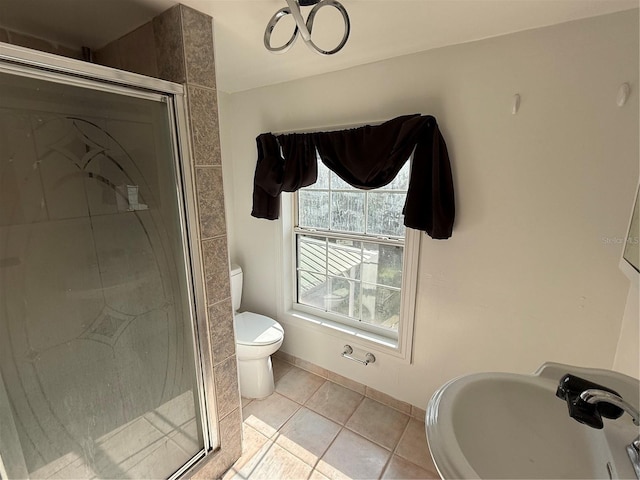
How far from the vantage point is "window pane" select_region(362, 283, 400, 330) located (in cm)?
185

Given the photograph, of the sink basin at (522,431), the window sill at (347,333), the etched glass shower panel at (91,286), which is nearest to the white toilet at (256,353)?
the window sill at (347,333)

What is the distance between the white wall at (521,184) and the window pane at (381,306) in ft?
0.65

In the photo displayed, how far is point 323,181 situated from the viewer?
1973 millimetres

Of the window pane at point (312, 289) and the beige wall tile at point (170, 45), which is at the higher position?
the beige wall tile at point (170, 45)

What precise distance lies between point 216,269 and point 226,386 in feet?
1.96

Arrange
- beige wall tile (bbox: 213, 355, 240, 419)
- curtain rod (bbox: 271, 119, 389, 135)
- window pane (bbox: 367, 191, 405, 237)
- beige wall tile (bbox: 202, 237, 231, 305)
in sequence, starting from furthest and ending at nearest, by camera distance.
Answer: window pane (bbox: 367, 191, 405, 237) < curtain rod (bbox: 271, 119, 389, 135) < beige wall tile (bbox: 213, 355, 240, 419) < beige wall tile (bbox: 202, 237, 231, 305)

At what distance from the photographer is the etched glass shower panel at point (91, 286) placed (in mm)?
901

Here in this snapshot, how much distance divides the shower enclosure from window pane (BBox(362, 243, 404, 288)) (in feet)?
3.47

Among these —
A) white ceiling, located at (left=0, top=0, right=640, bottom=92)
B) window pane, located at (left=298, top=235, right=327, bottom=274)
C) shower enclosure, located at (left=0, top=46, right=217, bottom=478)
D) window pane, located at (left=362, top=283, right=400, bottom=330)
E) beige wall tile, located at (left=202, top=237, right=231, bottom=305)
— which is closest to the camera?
shower enclosure, located at (left=0, top=46, right=217, bottom=478)

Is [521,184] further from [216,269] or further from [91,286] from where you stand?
[91,286]

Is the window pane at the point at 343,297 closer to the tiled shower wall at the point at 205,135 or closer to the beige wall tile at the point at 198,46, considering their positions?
the tiled shower wall at the point at 205,135

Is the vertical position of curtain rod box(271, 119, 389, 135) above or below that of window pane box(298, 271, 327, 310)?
above

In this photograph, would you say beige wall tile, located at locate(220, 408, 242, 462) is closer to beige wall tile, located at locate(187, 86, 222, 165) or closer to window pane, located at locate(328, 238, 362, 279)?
window pane, located at locate(328, 238, 362, 279)

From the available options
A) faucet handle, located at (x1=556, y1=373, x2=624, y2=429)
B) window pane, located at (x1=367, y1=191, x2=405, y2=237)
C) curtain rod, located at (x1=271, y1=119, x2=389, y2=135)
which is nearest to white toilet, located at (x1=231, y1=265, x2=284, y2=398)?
window pane, located at (x1=367, y1=191, x2=405, y2=237)
